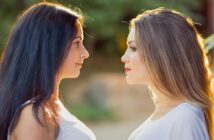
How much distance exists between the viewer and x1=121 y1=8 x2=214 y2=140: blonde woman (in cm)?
261

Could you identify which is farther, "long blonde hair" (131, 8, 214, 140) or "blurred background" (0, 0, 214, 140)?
"blurred background" (0, 0, 214, 140)

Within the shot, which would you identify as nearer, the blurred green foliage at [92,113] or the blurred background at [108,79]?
the blurred background at [108,79]

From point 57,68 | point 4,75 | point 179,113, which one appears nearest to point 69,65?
point 57,68

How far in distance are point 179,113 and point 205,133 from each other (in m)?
0.13

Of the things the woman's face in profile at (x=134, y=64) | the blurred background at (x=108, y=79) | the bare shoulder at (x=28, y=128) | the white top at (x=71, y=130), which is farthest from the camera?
the blurred background at (x=108, y=79)

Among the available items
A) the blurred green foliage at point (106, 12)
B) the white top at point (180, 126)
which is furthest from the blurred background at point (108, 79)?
the white top at point (180, 126)

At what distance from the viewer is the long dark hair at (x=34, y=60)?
98.7 inches

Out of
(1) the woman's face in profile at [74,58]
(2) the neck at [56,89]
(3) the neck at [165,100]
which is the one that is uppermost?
(1) the woman's face in profile at [74,58]

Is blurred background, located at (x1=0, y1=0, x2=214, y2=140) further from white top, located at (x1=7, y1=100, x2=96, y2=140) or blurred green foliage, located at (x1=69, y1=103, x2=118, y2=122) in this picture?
white top, located at (x1=7, y1=100, x2=96, y2=140)

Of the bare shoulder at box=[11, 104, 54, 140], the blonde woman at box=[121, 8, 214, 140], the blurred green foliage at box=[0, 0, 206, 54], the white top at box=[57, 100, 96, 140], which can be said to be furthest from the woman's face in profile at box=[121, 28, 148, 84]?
the blurred green foliage at box=[0, 0, 206, 54]

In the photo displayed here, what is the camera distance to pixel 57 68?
8.41 feet

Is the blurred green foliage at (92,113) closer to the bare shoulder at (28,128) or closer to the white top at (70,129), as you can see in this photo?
the white top at (70,129)

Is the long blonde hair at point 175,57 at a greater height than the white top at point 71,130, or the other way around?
the long blonde hair at point 175,57

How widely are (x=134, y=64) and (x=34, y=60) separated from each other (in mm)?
434
